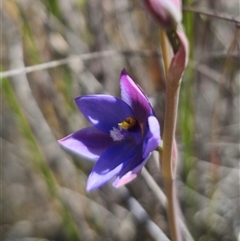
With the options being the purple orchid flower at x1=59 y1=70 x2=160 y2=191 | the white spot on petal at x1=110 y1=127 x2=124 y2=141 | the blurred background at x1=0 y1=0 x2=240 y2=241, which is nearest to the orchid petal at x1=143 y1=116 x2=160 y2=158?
the purple orchid flower at x1=59 y1=70 x2=160 y2=191

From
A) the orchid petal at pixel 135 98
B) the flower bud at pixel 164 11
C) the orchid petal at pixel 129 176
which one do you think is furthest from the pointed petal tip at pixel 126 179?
the flower bud at pixel 164 11

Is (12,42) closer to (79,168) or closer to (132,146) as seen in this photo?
(79,168)

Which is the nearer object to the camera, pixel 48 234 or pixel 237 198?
pixel 237 198

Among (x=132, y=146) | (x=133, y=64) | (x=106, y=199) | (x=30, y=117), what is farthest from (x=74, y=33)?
(x=132, y=146)

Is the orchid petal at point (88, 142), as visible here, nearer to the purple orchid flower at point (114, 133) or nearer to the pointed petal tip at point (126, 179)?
the purple orchid flower at point (114, 133)

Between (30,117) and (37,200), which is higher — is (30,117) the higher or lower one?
the higher one

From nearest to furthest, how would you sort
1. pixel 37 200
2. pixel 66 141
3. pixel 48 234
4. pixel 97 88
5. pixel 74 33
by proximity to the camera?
pixel 66 141, pixel 97 88, pixel 74 33, pixel 48 234, pixel 37 200

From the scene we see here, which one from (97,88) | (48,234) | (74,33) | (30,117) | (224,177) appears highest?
(74,33)
